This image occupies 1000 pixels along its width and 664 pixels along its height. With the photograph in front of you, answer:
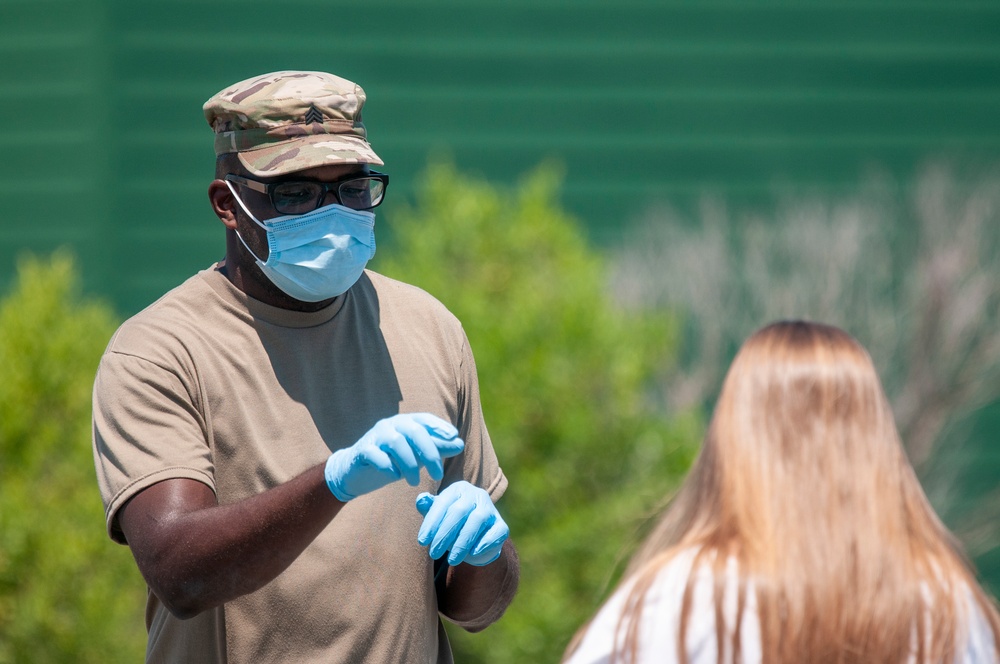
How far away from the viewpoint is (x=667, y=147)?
616cm

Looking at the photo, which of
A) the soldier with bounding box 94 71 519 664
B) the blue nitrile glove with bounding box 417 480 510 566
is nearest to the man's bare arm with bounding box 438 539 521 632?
the soldier with bounding box 94 71 519 664

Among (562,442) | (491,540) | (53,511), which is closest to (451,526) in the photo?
(491,540)

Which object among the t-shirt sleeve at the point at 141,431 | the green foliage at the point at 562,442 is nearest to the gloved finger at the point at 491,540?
the t-shirt sleeve at the point at 141,431

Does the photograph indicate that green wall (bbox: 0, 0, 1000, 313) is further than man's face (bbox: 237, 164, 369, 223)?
Yes

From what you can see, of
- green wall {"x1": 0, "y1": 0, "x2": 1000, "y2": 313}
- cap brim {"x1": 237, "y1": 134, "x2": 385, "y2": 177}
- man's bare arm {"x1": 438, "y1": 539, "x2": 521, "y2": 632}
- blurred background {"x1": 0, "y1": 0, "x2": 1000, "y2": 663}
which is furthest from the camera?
green wall {"x1": 0, "y1": 0, "x2": 1000, "y2": 313}

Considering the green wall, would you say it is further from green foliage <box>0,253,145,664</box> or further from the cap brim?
the cap brim

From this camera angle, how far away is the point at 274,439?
2.03 meters

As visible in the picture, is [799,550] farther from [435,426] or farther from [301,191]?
[301,191]

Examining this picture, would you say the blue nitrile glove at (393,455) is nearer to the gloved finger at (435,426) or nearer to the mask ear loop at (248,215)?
the gloved finger at (435,426)

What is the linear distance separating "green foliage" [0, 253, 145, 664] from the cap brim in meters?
2.67

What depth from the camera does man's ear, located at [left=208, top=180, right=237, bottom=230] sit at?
2.16 metres

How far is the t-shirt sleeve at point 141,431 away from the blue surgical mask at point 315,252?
262mm

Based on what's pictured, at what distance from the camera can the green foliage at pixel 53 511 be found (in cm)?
428

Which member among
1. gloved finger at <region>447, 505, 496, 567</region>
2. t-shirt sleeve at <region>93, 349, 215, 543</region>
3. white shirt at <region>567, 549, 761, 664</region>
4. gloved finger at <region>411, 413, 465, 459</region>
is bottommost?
white shirt at <region>567, 549, 761, 664</region>
